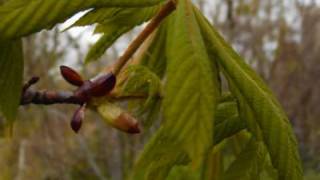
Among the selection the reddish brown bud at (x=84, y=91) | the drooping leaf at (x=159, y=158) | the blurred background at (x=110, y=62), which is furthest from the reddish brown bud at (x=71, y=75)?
the blurred background at (x=110, y=62)

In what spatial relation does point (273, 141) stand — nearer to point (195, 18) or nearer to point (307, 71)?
point (195, 18)

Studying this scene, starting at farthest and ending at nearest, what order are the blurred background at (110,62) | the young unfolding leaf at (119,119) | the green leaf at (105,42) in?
1. the blurred background at (110,62)
2. the green leaf at (105,42)
3. the young unfolding leaf at (119,119)

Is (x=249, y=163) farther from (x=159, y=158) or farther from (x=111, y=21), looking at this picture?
(x=111, y=21)

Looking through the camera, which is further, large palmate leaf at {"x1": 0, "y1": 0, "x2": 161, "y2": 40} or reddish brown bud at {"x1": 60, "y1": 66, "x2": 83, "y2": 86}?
reddish brown bud at {"x1": 60, "y1": 66, "x2": 83, "y2": 86}

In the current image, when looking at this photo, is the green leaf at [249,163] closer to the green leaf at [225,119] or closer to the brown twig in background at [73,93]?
the green leaf at [225,119]

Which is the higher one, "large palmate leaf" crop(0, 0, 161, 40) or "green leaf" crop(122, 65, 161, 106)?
"large palmate leaf" crop(0, 0, 161, 40)

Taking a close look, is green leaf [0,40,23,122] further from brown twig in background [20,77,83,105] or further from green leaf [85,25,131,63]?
green leaf [85,25,131,63]

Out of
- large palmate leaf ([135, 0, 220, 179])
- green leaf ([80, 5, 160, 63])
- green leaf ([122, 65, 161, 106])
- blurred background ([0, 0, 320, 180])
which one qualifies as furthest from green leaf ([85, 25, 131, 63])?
blurred background ([0, 0, 320, 180])

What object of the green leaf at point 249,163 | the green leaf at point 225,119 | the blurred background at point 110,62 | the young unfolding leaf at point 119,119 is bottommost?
the blurred background at point 110,62
